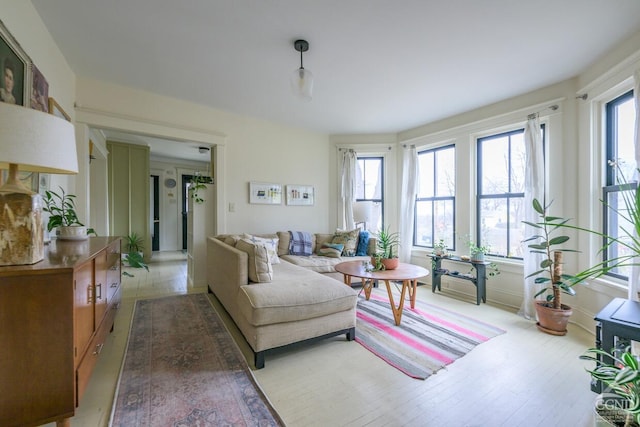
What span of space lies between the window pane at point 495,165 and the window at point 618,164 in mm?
1001

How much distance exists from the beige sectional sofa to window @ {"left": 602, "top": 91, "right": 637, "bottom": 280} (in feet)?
8.14

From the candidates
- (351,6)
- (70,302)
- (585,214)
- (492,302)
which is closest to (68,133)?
(70,302)

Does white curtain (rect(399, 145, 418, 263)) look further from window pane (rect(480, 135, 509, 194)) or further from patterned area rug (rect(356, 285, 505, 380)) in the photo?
patterned area rug (rect(356, 285, 505, 380))

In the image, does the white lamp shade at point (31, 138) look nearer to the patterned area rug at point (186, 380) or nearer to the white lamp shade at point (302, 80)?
the patterned area rug at point (186, 380)

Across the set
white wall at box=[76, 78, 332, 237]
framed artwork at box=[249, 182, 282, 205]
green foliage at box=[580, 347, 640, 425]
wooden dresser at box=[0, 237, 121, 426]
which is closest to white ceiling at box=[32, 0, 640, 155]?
white wall at box=[76, 78, 332, 237]

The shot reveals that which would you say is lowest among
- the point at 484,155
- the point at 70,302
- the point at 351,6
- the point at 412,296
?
the point at 412,296

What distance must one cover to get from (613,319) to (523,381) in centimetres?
73

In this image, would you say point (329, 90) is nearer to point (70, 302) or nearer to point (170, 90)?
point (170, 90)

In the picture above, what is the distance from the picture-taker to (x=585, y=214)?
106 inches

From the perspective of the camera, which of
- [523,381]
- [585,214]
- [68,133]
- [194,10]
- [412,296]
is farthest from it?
[412,296]

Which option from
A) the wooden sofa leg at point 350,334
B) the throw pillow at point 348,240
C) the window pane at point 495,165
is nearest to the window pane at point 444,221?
the window pane at point 495,165

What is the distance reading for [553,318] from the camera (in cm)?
250

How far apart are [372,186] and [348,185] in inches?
20.8

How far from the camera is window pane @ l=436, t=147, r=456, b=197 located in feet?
13.5
